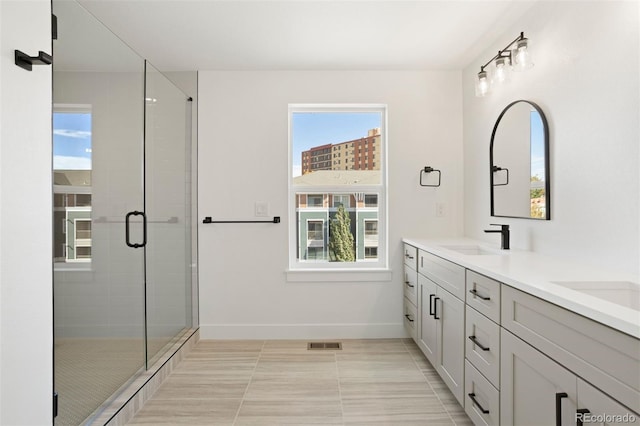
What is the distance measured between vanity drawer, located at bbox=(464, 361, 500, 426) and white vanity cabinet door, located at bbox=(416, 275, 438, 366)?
0.53m

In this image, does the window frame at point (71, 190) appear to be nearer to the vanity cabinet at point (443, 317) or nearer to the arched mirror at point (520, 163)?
the vanity cabinet at point (443, 317)

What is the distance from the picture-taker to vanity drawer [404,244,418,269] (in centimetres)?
301

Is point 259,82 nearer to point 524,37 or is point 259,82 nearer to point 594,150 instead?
point 524,37

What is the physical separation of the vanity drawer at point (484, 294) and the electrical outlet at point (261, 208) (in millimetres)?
1897

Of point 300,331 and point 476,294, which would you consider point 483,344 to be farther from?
point 300,331

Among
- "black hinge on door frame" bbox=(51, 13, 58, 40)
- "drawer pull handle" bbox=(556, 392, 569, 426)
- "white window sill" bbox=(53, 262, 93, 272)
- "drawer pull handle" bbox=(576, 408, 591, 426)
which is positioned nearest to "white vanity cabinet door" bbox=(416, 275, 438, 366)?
"drawer pull handle" bbox=(556, 392, 569, 426)

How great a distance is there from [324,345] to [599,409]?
238cm

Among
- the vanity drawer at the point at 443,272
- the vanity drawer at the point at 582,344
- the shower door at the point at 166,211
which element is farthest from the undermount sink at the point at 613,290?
the shower door at the point at 166,211

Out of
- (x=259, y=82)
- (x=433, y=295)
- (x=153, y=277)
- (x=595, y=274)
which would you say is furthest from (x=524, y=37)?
(x=153, y=277)

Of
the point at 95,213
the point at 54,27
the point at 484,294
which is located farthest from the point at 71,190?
the point at 484,294

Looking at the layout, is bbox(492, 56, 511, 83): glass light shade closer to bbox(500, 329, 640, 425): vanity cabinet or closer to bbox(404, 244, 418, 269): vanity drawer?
bbox(404, 244, 418, 269): vanity drawer

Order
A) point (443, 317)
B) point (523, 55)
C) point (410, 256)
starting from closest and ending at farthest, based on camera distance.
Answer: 1. point (523, 55)
2. point (443, 317)
3. point (410, 256)

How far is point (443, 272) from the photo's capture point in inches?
92.9

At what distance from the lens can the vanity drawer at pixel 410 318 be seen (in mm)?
3086
